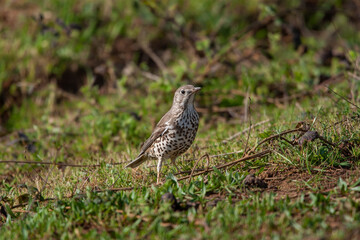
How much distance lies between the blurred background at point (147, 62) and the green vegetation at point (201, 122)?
35mm

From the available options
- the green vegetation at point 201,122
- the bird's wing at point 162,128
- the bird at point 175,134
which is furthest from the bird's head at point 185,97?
the green vegetation at point 201,122

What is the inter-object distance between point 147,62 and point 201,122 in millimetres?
3202

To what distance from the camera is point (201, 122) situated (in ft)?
26.9

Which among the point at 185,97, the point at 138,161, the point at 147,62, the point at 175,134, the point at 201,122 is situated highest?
the point at 147,62

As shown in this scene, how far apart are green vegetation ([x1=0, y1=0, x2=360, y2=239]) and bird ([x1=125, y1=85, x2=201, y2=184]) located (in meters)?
0.23

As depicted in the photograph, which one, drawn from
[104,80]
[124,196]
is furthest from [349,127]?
[104,80]

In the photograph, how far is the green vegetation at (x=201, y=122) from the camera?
12.8 ft

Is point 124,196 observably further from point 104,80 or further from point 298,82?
point 104,80

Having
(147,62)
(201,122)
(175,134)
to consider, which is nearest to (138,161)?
(175,134)

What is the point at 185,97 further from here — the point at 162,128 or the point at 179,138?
Result: the point at 179,138

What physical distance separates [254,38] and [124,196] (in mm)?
7218

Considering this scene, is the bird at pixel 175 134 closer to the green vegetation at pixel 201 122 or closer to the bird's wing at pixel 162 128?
the bird's wing at pixel 162 128

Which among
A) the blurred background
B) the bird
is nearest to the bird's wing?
the bird

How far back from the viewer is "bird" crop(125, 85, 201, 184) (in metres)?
5.33
